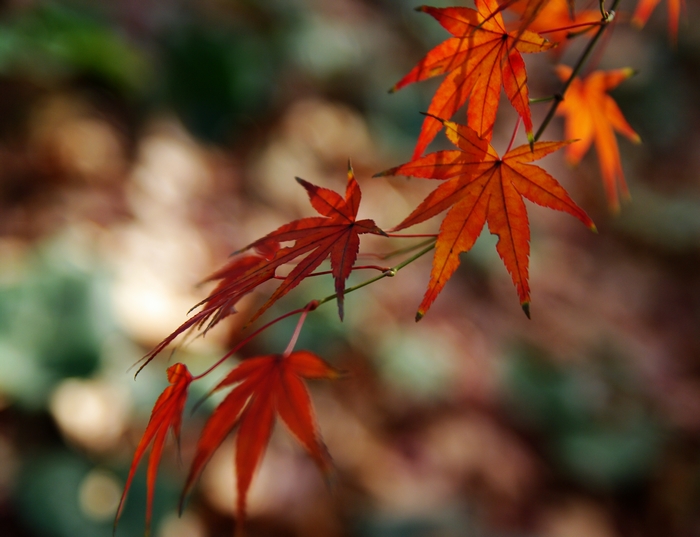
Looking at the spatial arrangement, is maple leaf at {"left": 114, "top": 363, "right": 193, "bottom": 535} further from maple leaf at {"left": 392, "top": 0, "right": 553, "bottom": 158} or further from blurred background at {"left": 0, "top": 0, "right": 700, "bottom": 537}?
blurred background at {"left": 0, "top": 0, "right": 700, "bottom": 537}

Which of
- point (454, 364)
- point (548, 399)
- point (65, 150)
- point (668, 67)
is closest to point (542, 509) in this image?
point (548, 399)

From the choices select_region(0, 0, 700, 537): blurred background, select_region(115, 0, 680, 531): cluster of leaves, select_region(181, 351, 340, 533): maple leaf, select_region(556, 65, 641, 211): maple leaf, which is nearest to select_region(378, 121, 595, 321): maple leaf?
select_region(115, 0, 680, 531): cluster of leaves

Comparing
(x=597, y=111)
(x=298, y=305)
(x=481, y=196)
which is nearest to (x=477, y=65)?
(x=481, y=196)

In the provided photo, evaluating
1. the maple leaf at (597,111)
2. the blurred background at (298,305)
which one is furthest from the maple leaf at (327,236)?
the blurred background at (298,305)

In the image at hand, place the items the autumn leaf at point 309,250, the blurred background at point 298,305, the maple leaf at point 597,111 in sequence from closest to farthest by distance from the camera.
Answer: the autumn leaf at point 309,250 → the maple leaf at point 597,111 → the blurred background at point 298,305

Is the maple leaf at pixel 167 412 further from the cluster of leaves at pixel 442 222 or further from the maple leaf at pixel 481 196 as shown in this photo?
the maple leaf at pixel 481 196

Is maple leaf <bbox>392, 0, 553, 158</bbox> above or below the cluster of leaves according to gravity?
above
